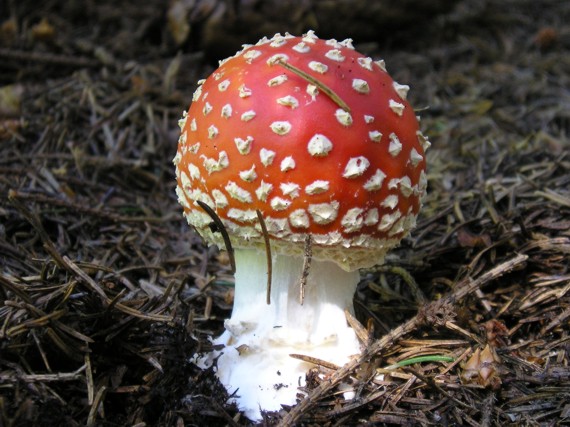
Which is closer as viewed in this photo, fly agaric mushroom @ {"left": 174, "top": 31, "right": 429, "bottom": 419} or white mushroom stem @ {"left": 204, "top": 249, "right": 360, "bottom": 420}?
fly agaric mushroom @ {"left": 174, "top": 31, "right": 429, "bottom": 419}

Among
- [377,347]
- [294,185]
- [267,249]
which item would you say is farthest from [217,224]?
[377,347]

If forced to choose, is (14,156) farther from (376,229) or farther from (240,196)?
(376,229)

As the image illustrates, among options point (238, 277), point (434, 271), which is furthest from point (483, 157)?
point (238, 277)

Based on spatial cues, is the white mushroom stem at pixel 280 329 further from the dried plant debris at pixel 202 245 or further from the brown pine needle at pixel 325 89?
the brown pine needle at pixel 325 89

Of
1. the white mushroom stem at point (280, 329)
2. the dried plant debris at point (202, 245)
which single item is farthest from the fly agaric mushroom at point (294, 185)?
the dried plant debris at point (202, 245)

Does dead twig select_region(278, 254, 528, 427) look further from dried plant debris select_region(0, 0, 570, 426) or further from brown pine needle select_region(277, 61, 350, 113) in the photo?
brown pine needle select_region(277, 61, 350, 113)

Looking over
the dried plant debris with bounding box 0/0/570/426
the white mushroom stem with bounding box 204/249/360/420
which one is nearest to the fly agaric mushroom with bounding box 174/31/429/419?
the white mushroom stem with bounding box 204/249/360/420
